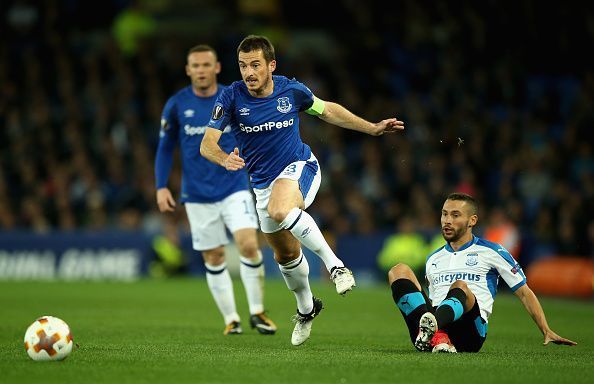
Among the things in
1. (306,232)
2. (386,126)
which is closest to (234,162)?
(306,232)

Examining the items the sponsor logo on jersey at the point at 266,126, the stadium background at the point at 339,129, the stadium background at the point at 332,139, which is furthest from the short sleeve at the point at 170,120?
the stadium background at the point at 339,129

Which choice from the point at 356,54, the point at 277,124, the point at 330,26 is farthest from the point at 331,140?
the point at 277,124

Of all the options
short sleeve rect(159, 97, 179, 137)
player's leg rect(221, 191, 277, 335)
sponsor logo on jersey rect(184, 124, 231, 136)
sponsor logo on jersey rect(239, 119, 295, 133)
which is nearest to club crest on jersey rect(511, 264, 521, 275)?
sponsor logo on jersey rect(239, 119, 295, 133)

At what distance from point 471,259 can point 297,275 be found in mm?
1575

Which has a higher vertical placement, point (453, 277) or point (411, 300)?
point (453, 277)

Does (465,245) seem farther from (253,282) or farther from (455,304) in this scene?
(253,282)

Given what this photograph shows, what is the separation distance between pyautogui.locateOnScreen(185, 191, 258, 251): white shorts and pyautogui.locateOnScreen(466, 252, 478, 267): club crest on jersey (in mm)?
3042

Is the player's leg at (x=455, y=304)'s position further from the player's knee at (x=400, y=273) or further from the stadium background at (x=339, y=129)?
the stadium background at (x=339, y=129)

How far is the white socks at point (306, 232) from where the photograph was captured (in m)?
8.62

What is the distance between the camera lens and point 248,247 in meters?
11.0

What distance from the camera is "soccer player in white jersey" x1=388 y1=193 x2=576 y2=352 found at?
8.30m

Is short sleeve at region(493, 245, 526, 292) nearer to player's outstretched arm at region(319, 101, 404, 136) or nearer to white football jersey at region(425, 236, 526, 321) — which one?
white football jersey at region(425, 236, 526, 321)

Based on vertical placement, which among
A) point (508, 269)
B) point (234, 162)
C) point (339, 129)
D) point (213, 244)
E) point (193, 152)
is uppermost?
point (234, 162)

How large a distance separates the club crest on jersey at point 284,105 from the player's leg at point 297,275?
40.7 inches
